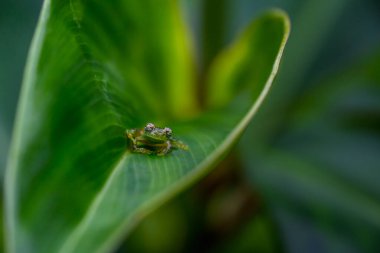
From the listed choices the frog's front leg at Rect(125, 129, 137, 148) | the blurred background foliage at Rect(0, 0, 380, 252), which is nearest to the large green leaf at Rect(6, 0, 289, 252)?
the frog's front leg at Rect(125, 129, 137, 148)

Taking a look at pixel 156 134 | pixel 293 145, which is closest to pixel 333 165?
pixel 293 145

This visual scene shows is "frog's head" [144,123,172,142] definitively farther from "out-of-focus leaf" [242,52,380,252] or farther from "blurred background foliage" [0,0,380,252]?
"out-of-focus leaf" [242,52,380,252]

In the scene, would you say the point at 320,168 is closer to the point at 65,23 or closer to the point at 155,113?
the point at 155,113

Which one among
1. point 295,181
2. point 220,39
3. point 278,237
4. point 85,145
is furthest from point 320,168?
point 85,145

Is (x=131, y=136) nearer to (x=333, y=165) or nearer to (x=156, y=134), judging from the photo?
(x=156, y=134)

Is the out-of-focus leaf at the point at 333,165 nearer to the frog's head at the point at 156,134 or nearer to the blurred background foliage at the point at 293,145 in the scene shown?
the blurred background foliage at the point at 293,145

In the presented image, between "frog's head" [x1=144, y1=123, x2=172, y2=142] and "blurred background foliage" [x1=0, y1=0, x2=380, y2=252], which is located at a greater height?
"frog's head" [x1=144, y1=123, x2=172, y2=142]
